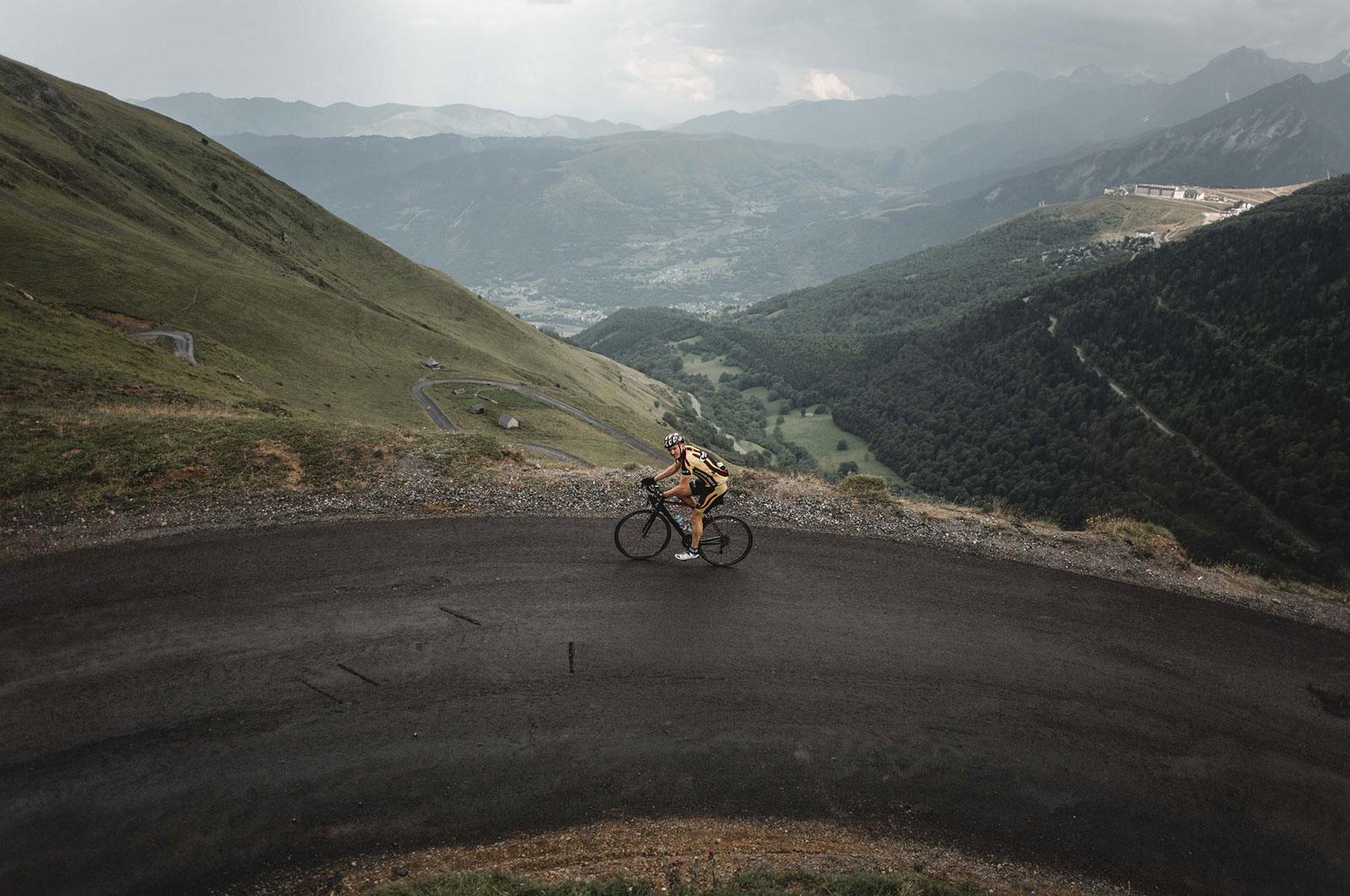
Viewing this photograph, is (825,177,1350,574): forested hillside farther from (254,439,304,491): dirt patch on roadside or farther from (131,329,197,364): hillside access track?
(131,329,197,364): hillside access track

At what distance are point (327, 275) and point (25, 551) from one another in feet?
308

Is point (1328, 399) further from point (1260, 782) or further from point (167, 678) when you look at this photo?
point (167, 678)

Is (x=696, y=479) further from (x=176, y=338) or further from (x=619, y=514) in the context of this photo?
(x=176, y=338)

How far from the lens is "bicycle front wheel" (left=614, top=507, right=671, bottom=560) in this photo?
14.5m

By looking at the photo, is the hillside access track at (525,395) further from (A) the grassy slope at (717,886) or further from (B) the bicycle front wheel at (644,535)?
(A) the grassy slope at (717,886)

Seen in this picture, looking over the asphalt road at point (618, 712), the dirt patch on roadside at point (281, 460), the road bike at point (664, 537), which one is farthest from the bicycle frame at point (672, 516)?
the dirt patch on roadside at point (281, 460)

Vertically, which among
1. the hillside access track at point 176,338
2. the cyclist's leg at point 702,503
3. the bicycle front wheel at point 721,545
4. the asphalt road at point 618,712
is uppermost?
the hillside access track at point 176,338

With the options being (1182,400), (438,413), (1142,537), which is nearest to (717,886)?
(1142,537)

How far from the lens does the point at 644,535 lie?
1460cm

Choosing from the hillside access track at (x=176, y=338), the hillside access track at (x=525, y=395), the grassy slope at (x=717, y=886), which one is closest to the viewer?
the grassy slope at (x=717, y=886)

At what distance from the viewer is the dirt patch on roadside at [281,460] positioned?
55.6 ft

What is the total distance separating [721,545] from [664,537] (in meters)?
1.31

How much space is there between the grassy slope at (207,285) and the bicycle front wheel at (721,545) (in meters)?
26.2

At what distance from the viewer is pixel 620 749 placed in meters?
9.16
